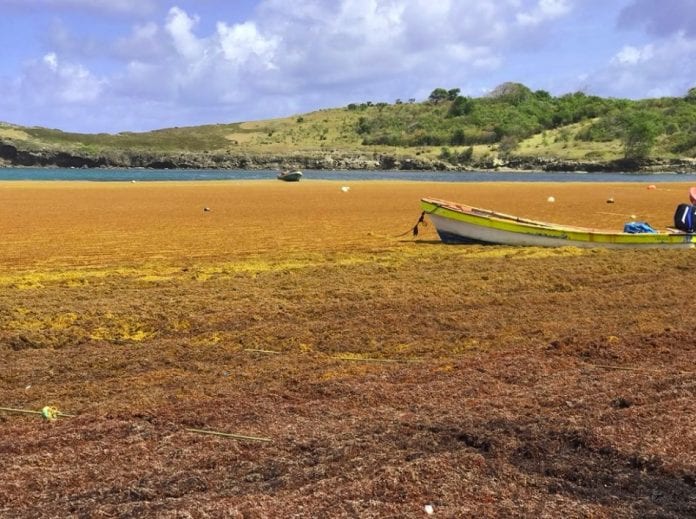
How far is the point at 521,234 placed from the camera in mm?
14648

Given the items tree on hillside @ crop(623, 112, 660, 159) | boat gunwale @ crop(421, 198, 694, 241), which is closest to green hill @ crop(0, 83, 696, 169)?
tree on hillside @ crop(623, 112, 660, 159)

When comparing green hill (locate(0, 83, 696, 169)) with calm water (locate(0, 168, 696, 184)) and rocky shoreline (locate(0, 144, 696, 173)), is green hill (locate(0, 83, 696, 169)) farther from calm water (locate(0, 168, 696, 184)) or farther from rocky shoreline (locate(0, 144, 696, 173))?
calm water (locate(0, 168, 696, 184))

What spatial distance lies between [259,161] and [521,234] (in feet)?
262

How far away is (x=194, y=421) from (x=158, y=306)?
3961 millimetres

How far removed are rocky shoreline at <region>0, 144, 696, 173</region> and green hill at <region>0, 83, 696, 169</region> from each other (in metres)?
0.15

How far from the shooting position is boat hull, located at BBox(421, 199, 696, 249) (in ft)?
46.3

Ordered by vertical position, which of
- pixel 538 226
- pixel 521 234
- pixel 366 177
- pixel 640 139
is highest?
pixel 640 139

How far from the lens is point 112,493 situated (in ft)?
14.3

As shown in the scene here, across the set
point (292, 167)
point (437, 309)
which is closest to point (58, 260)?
point (437, 309)

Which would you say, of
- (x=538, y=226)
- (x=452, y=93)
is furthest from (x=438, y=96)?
(x=538, y=226)

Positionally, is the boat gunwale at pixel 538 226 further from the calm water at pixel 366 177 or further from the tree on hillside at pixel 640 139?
the tree on hillside at pixel 640 139

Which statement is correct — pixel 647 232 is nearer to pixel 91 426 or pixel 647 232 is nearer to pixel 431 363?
pixel 431 363

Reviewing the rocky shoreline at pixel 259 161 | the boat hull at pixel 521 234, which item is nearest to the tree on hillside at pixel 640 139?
the rocky shoreline at pixel 259 161

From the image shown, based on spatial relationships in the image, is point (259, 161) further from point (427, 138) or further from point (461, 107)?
point (461, 107)
